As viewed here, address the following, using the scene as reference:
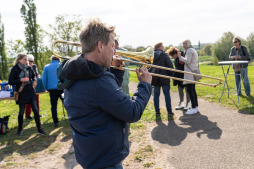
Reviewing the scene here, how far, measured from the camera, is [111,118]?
1849mm

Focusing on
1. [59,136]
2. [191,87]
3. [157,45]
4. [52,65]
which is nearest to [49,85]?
[52,65]

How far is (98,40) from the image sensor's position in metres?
1.78

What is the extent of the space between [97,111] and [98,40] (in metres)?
0.53

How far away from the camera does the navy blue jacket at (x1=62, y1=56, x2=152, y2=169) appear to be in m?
1.74

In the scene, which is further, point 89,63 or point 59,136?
point 59,136

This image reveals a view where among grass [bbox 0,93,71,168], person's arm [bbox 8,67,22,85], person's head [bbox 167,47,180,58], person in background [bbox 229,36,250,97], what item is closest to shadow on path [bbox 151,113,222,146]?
person's head [bbox 167,47,180,58]

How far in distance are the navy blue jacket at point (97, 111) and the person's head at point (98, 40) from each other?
0.10 metres

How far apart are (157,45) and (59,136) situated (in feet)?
11.7

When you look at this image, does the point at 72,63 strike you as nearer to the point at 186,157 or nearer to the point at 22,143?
the point at 186,157

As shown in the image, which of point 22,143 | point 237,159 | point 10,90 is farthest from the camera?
point 10,90

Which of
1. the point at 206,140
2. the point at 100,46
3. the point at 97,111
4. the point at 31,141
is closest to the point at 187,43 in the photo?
the point at 206,140

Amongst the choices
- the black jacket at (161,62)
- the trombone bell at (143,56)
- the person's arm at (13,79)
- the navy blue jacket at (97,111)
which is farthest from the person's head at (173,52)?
the navy blue jacket at (97,111)

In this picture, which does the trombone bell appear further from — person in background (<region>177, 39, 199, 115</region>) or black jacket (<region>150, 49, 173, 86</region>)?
person in background (<region>177, 39, 199, 115</region>)

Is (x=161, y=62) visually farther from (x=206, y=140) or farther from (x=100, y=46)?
(x=100, y=46)
